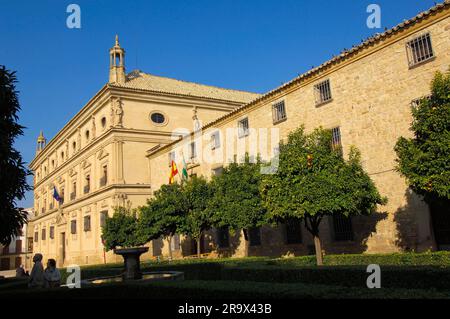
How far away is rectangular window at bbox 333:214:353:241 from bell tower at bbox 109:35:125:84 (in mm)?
24802

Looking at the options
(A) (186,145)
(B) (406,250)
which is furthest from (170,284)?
(A) (186,145)

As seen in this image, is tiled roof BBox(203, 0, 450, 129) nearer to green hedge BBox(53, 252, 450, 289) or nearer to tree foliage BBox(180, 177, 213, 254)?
tree foliage BBox(180, 177, 213, 254)

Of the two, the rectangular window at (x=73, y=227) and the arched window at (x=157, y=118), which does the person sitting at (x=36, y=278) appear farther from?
the rectangular window at (x=73, y=227)

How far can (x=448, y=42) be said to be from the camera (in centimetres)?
1427

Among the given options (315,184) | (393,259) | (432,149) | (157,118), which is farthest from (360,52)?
(157,118)

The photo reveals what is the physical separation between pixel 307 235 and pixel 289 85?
765cm

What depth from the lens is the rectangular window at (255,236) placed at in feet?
74.7

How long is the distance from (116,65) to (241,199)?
23372 millimetres

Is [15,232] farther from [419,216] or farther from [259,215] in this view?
[419,216]

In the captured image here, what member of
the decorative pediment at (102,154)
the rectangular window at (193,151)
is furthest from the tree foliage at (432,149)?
the decorative pediment at (102,154)

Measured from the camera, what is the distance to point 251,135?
23.3 metres

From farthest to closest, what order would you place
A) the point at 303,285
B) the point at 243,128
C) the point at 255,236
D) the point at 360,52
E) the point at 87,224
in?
the point at 87,224
the point at 243,128
the point at 255,236
the point at 360,52
the point at 303,285

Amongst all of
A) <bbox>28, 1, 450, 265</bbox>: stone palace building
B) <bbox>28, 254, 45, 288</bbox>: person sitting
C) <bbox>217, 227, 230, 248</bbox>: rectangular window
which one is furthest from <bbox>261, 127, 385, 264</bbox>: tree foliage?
<bbox>217, 227, 230, 248</bbox>: rectangular window

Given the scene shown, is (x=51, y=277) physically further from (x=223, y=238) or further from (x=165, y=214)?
(x=223, y=238)
